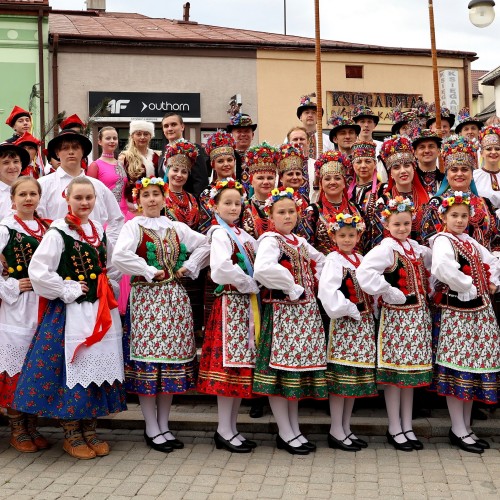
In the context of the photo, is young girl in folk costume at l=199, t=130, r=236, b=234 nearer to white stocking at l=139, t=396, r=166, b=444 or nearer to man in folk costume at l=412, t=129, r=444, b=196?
white stocking at l=139, t=396, r=166, b=444

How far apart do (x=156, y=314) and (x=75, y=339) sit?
1.86 feet

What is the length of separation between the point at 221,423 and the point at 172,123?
9.93 feet

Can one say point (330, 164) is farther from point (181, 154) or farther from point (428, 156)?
point (181, 154)

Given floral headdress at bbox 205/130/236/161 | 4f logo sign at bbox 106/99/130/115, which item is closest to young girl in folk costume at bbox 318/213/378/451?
floral headdress at bbox 205/130/236/161

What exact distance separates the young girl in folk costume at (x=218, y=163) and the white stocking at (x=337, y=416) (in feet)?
5.63

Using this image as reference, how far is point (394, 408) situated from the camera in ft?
17.2

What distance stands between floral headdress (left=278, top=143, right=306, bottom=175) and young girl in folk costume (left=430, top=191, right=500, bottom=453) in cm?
126

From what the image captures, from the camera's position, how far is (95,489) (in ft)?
14.5

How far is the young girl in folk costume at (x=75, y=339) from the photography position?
4844 mm

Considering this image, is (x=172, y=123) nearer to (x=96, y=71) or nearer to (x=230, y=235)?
(x=230, y=235)

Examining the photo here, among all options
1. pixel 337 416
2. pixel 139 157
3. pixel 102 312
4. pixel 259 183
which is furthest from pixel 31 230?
pixel 337 416

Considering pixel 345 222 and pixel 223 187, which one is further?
pixel 223 187

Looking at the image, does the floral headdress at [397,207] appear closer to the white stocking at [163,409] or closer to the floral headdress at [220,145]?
the floral headdress at [220,145]

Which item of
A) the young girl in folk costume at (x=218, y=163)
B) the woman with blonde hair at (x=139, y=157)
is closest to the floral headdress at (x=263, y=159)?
the young girl in folk costume at (x=218, y=163)
